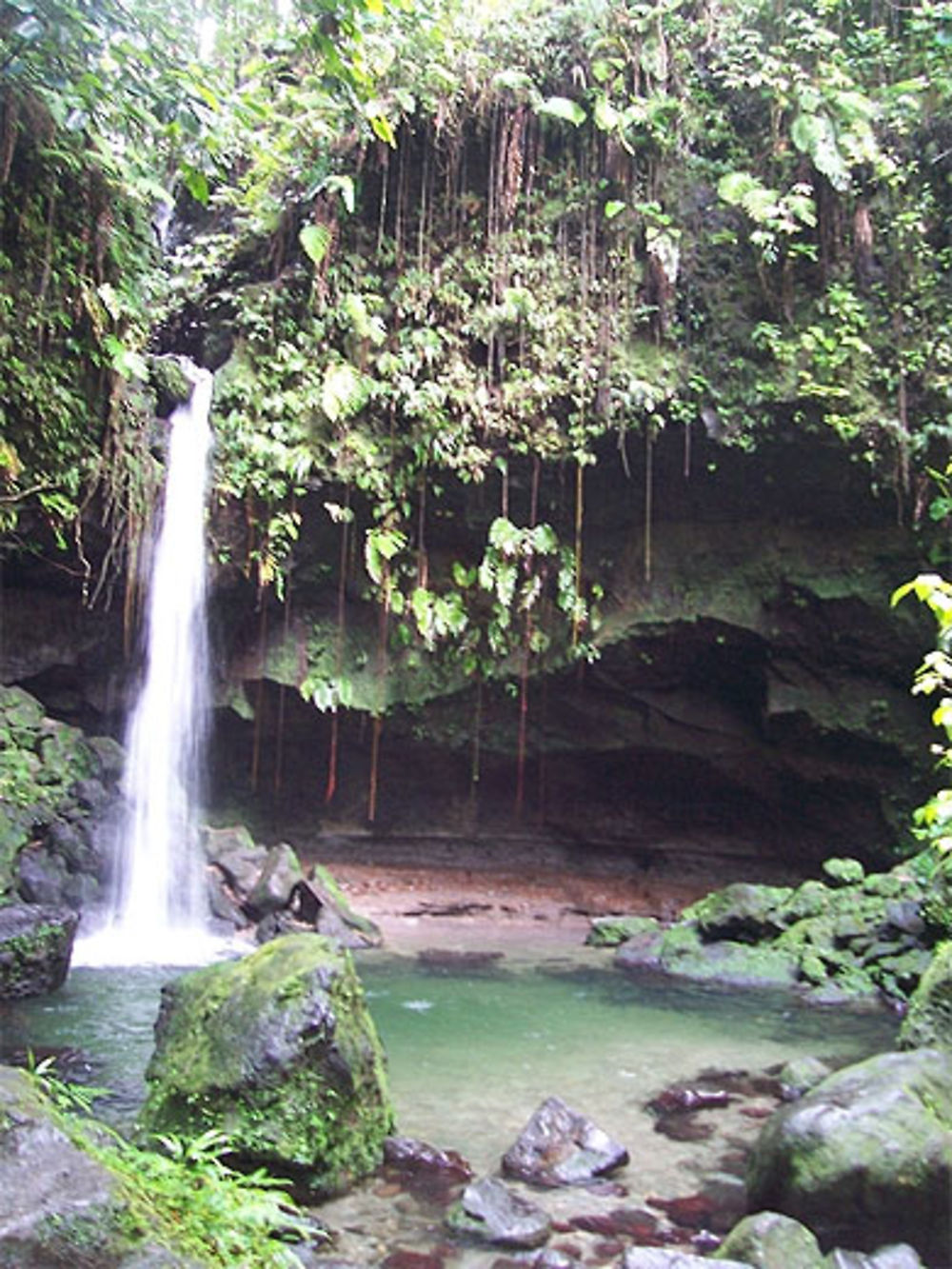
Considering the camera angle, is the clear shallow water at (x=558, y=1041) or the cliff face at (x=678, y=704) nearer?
the clear shallow water at (x=558, y=1041)

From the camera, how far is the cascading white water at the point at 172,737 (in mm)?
11227

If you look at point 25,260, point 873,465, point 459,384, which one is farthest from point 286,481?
point 873,465

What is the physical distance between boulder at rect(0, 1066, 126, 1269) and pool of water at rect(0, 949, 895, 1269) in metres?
1.97

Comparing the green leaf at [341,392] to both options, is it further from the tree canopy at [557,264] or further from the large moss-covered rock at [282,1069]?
the large moss-covered rock at [282,1069]

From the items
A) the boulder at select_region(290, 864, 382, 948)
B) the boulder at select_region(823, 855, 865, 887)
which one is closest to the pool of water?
the boulder at select_region(290, 864, 382, 948)

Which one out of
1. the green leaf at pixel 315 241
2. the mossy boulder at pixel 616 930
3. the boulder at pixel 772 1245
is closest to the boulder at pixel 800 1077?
the boulder at pixel 772 1245

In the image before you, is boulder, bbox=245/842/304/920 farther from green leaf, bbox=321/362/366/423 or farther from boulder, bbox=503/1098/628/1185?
boulder, bbox=503/1098/628/1185

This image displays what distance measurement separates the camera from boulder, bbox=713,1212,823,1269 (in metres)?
3.58

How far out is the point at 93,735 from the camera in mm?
13203

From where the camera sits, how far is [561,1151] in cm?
490

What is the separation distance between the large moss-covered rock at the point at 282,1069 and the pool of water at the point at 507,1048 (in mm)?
270

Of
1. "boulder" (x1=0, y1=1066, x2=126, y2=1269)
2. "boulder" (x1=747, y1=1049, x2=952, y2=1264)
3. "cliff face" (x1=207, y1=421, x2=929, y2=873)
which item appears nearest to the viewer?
"boulder" (x1=0, y1=1066, x2=126, y2=1269)

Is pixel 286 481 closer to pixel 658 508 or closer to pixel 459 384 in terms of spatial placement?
pixel 459 384

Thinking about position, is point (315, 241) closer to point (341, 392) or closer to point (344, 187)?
point (344, 187)
